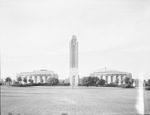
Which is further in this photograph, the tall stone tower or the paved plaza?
the tall stone tower

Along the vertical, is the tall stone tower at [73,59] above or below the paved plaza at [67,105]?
above

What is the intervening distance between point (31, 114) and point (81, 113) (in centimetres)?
255

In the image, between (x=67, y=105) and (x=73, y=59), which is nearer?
(x=67, y=105)

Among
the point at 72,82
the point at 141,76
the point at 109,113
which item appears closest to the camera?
the point at 141,76

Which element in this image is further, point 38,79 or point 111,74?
point 38,79

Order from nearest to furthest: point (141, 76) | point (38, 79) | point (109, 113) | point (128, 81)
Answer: point (141, 76) < point (109, 113) < point (128, 81) < point (38, 79)

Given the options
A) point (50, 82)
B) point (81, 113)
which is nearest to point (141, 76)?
point (81, 113)

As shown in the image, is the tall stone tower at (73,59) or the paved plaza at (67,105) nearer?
the paved plaza at (67,105)

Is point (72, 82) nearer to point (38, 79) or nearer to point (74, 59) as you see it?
point (74, 59)

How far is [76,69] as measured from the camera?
94375 mm

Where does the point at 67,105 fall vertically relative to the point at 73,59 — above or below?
below

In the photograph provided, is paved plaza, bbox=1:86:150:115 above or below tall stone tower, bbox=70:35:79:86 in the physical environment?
below

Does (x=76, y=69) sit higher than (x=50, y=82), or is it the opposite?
(x=76, y=69)

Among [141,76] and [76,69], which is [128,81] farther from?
[141,76]
